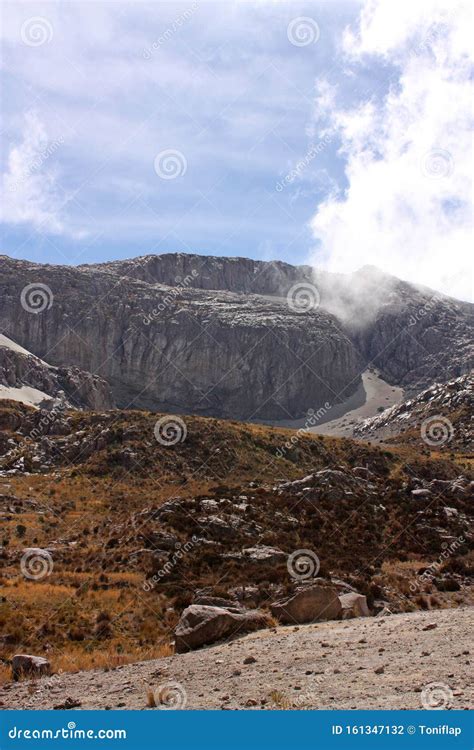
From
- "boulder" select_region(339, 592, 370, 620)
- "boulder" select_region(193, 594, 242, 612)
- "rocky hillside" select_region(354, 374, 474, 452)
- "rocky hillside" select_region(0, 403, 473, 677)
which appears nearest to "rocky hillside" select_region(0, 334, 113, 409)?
"rocky hillside" select_region(0, 403, 473, 677)

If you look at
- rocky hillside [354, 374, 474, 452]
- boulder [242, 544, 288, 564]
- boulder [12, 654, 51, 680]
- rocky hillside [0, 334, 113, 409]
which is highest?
rocky hillside [0, 334, 113, 409]

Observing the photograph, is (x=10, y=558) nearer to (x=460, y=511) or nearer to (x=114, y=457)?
(x=460, y=511)

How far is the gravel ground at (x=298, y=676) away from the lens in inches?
368

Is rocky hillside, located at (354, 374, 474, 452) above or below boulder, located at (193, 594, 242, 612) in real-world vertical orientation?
above

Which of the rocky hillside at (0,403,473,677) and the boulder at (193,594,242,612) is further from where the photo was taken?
the boulder at (193,594,242,612)

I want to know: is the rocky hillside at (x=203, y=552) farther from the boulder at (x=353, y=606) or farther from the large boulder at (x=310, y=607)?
the boulder at (x=353, y=606)

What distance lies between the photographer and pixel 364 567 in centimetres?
2488

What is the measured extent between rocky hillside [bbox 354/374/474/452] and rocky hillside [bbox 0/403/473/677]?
158ft

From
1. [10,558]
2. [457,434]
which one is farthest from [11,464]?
[457,434]

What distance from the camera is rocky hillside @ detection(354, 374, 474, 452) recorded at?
105 meters

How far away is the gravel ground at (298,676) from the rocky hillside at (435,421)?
8876cm

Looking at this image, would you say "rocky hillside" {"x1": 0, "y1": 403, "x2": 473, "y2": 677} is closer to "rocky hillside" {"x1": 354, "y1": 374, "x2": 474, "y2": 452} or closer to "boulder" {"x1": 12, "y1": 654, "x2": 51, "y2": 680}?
"boulder" {"x1": 12, "y1": 654, "x2": 51, "y2": 680}

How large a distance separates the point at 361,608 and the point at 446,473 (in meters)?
35.1

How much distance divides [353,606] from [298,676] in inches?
307
